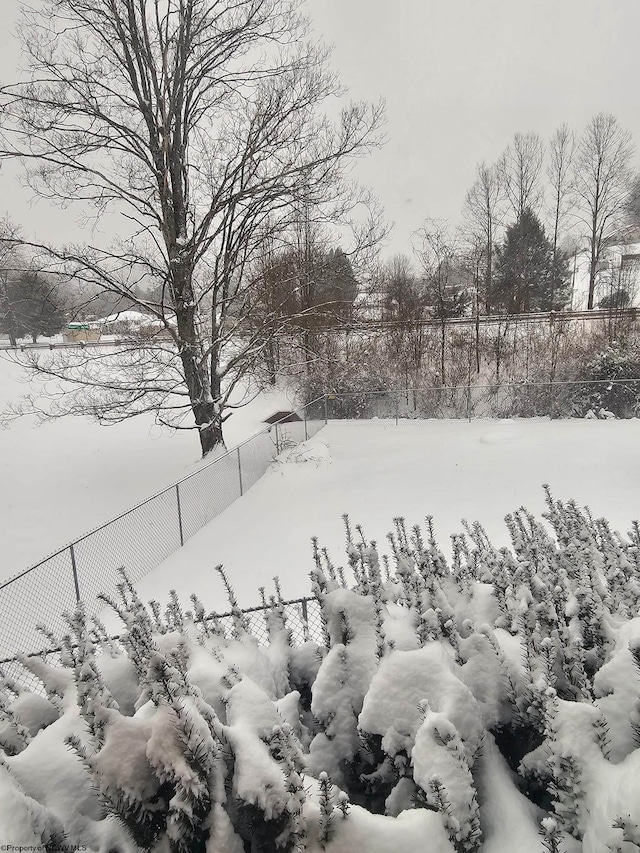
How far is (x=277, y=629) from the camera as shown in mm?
3420

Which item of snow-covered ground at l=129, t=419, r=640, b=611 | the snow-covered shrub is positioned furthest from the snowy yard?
the snow-covered shrub

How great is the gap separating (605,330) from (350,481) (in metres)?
15.8

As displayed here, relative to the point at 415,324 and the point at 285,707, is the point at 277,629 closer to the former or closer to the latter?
the point at 285,707

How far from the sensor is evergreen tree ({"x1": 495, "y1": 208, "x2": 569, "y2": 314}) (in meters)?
26.9

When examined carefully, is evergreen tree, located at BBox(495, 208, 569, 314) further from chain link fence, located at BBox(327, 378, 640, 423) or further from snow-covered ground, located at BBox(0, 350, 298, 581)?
snow-covered ground, located at BBox(0, 350, 298, 581)

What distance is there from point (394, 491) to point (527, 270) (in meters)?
22.0

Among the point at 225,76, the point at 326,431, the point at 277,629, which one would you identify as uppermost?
the point at 225,76

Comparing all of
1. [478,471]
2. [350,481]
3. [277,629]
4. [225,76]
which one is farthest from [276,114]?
[277,629]

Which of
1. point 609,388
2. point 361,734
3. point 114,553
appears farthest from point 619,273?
point 361,734

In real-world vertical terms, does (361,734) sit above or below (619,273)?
below

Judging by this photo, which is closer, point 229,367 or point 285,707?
point 285,707

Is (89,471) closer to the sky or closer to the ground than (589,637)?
closer to the ground

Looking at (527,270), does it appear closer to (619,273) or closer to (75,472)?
(619,273)

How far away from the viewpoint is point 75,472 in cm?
1476
